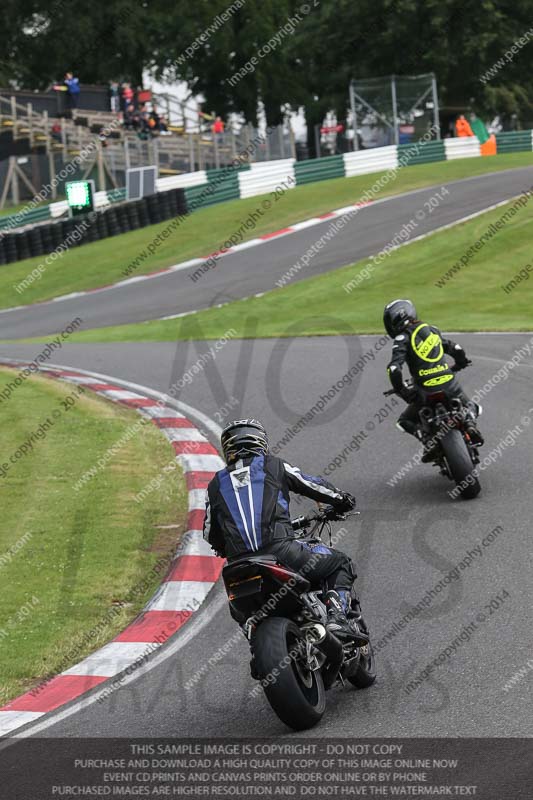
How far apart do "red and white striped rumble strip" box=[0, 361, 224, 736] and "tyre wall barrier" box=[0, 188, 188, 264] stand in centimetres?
2200

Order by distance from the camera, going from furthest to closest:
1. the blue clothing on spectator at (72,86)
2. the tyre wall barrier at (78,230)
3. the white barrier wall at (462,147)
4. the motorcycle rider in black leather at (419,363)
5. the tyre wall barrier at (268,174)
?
the blue clothing on spectator at (72,86)
the white barrier wall at (462,147)
the tyre wall barrier at (268,174)
the tyre wall barrier at (78,230)
the motorcycle rider in black leather at (419,363)

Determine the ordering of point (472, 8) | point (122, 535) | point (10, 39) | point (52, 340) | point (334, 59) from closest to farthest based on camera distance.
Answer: point (122, 535) < point (52, 340) < point (472, 8) < point (334, 59) < point (10, 39)

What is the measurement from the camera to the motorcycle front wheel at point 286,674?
5.59 metres

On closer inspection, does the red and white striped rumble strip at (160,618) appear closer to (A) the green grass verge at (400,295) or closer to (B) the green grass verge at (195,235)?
(A) the green grass verge at (400,295)

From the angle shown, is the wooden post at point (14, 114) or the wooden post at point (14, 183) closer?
the wooden post at point (14, 183)

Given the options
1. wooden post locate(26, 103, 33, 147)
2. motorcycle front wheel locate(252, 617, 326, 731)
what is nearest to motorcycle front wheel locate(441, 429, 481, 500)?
motorcycle front wheel locate(252, 617, 326, 731)

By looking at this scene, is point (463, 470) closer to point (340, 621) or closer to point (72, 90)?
point (340, 621)

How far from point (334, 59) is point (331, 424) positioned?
44.3m

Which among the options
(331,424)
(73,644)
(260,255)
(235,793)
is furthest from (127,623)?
(260,255)

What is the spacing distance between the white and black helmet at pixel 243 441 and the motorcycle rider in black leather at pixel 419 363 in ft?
13.6

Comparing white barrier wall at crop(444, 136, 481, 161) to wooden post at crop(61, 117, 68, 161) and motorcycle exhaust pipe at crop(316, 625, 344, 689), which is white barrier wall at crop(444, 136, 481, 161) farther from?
motorcycle exhaust pipe at crop(316, 625, 344, 689)

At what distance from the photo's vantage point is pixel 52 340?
23.7 meters

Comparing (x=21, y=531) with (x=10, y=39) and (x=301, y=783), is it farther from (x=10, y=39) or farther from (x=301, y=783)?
(x=10, y=39)

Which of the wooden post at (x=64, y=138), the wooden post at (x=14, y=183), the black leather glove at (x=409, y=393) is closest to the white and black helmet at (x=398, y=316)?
the black leather glove at (x=409, y=393)
